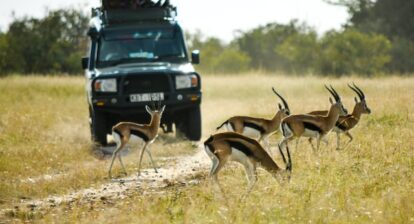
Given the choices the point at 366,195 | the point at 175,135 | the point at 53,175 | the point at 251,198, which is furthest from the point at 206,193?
the point at 175,135

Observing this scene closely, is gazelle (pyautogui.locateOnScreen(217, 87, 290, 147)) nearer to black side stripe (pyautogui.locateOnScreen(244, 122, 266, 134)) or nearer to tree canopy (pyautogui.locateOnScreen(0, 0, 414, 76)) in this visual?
black side stripe (pyautogui.locateOnScreen(244, 122, 266, 134))

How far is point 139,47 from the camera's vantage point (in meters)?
15.9

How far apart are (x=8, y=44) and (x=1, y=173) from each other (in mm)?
35302

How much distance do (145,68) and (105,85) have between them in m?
0.81

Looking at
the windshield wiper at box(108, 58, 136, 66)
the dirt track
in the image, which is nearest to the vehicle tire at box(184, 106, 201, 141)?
the windshield wiper at box(108, 58, 136, 66)

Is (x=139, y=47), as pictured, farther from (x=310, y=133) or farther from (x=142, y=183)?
(x=142, y=183)

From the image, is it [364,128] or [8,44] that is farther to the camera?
[8,44]

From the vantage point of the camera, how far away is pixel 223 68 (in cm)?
5616

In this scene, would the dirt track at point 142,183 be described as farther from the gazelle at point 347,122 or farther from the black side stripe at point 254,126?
the gazelle at point 347,122

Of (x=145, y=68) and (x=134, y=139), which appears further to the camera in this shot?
(x=145, y=68)

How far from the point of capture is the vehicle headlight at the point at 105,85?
592 inches

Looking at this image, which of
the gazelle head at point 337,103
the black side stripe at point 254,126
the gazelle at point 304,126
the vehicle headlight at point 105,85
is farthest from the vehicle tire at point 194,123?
the gazelle at point 304,126

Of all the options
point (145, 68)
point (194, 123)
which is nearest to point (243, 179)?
point (145, 68)

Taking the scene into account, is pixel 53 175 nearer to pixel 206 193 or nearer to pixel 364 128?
pixel 206 193
